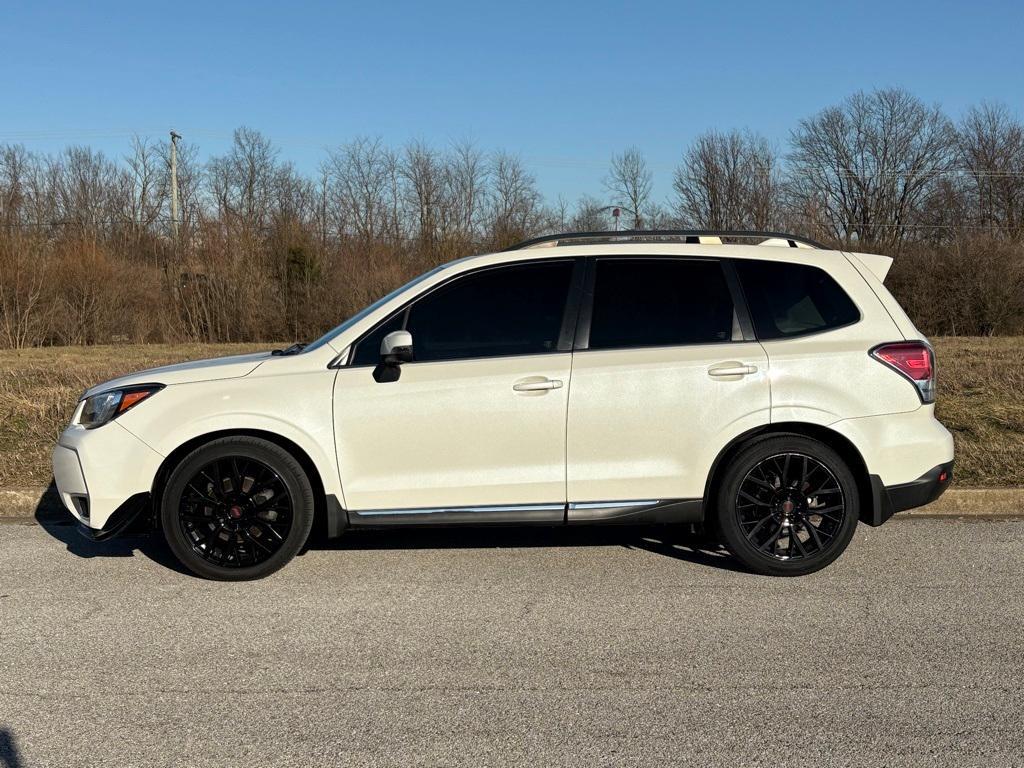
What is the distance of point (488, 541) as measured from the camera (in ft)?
20.8

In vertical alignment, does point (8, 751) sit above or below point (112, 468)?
below

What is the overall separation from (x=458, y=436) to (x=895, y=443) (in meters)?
2.43

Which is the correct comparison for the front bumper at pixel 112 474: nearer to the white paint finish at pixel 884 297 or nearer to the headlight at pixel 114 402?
the headlight at pixel 114 402

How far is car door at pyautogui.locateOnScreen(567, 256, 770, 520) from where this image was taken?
17.6 feet

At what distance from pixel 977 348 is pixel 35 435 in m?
17.3

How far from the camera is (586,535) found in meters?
6.49

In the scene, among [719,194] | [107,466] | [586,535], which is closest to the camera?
[107,466]

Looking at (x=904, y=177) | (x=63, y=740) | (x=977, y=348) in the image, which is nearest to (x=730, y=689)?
(x=63, y=740)

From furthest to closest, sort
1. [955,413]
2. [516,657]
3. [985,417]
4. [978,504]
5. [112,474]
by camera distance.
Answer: [955,413], [985,417], [978,504], [112,474], [516,657]

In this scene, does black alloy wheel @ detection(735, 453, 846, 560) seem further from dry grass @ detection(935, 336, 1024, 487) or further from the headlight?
the headlight

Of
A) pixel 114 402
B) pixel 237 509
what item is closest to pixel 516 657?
pixel 237 509

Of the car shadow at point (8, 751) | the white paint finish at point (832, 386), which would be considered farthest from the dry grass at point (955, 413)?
the car shadow at point (8, 751)

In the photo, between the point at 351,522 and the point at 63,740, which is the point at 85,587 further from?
the point at 63,740

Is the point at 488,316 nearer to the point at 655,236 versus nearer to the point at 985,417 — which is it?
the point at 655,236
